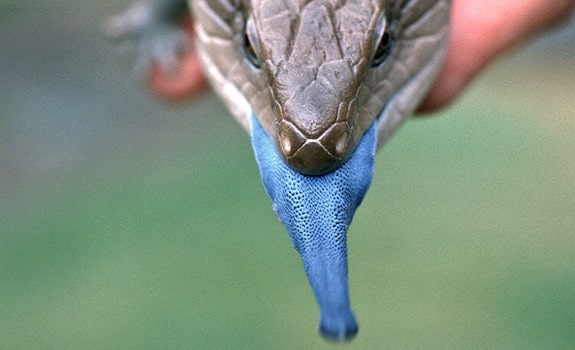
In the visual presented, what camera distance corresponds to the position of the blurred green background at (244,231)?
361cm

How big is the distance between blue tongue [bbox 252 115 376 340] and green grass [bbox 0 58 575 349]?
7.30 feet

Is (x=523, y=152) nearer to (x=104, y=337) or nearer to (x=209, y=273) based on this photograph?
(x=209, y=273)

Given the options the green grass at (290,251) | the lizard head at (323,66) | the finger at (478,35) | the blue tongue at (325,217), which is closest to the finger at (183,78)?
the finger at (478,35)

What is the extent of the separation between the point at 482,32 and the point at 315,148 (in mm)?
840

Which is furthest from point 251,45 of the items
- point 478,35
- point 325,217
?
point 478,35

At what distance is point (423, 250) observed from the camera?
3887 mm

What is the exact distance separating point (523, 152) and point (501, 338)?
1.23 metres

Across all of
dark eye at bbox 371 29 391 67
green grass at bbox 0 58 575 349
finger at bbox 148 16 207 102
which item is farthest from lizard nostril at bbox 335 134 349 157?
green grass at bbox 0 58 575 349

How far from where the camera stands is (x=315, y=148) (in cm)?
127

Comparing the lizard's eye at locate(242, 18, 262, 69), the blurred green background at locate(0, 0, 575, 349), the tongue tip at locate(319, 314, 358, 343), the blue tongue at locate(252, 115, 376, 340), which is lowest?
the blurred green background at locate(0, 0, 575, 349)

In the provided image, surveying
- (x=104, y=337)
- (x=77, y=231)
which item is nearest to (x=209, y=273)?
(x=104, y=337)

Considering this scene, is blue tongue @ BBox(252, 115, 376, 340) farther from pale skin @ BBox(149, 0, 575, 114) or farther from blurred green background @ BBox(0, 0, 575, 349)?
blurred green background @ BBox(0, 0, 575, 349)

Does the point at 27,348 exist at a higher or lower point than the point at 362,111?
lower

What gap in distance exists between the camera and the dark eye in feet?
4.65
